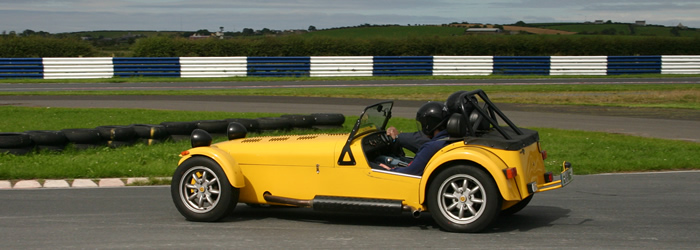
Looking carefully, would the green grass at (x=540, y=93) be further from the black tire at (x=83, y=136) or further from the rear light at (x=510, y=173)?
the rear light at (x=510, y=173)

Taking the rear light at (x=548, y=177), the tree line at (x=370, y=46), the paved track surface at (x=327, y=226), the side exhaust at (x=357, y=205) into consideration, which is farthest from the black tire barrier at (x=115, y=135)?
the tree line at (x=370, y=46)

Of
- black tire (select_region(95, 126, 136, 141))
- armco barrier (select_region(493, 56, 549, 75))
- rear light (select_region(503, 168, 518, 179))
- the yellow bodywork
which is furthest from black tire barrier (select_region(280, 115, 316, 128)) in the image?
armco barrier (select_region(493, 56, 549, 75))

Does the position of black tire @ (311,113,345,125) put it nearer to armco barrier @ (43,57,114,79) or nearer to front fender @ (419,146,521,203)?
front fender @ (419,146,521,203)

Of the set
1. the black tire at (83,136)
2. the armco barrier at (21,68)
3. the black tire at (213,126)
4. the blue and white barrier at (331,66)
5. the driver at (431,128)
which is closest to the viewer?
the driver at (431,128)

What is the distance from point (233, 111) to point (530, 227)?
12.3 meters

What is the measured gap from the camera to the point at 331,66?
110 feet

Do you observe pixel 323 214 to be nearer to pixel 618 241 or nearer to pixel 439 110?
pixel 439 110

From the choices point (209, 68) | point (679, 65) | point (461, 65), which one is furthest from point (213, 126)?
point (679, 65)

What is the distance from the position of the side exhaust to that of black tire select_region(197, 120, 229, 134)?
5.80 metres

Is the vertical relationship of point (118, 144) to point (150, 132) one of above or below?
below

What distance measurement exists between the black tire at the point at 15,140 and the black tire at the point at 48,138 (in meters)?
0.08

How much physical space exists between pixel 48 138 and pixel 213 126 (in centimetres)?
259

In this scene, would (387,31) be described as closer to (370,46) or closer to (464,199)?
(370,46)

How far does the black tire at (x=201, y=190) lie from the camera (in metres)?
6.32
